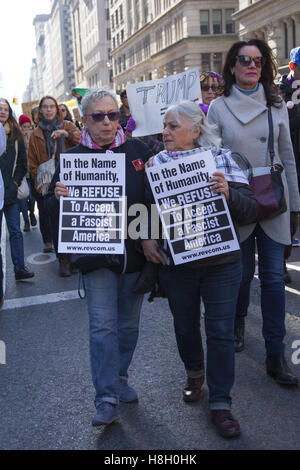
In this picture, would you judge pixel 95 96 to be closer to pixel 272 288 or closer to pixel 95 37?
pixel 272 288

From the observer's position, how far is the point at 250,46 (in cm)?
359

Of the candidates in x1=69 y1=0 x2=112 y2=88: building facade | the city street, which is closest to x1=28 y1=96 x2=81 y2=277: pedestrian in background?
the city street

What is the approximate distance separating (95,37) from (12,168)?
10204cm

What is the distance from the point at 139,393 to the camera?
11.4 feet

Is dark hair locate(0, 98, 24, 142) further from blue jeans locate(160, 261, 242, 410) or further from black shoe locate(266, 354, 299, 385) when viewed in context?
black shoe locate(266, 354, 299, 385)

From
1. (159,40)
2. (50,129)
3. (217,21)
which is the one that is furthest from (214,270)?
(159,40)

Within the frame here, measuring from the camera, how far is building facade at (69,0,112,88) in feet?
316

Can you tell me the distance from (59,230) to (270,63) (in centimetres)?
181

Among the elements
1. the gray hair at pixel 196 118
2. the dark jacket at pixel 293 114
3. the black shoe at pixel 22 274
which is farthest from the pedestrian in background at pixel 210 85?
the gray hair at pixel 196 118

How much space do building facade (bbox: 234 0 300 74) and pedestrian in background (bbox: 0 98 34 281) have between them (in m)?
29.0

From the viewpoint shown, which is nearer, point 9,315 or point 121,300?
point 121,300

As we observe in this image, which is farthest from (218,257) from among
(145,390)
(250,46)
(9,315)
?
(9,315)
